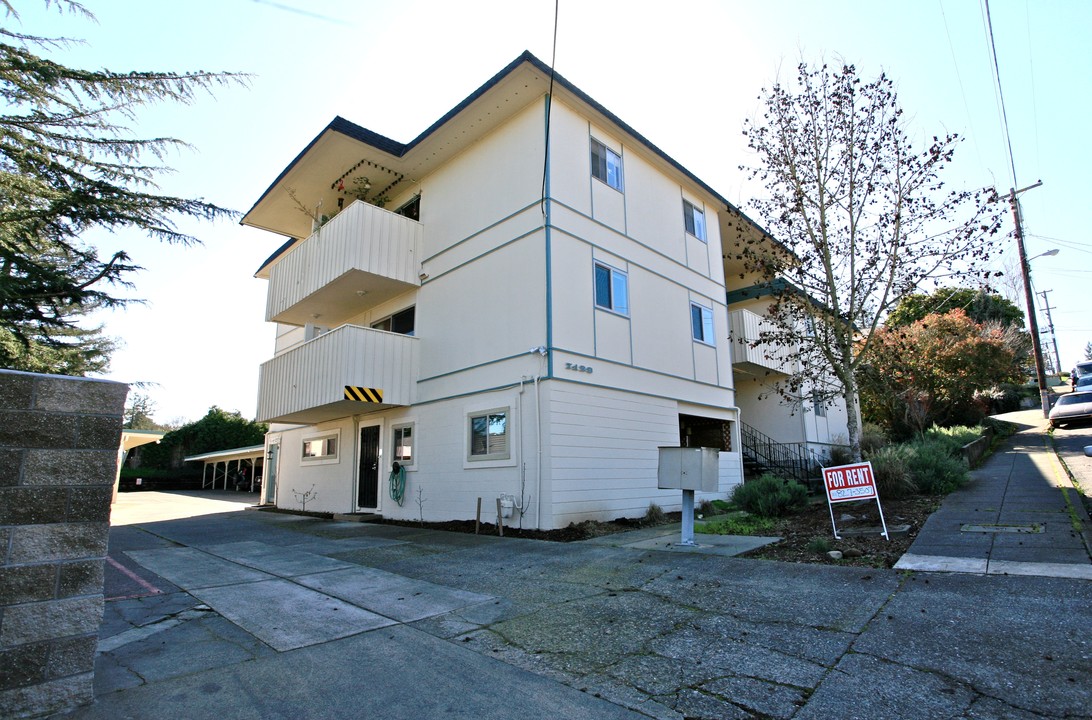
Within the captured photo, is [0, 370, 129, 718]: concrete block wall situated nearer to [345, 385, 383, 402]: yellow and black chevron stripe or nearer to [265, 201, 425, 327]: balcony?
[345, 385, 383, 402]: yellow and black chevron stripe

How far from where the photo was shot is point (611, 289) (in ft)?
40.1

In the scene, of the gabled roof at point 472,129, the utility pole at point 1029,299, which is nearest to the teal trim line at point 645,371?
the gabled roof at point 472,129

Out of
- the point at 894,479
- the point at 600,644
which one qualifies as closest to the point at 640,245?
the point at 894,479

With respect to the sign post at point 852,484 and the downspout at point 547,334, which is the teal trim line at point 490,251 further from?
the sign post at point 852,484

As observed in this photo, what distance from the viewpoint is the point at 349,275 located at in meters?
13.1

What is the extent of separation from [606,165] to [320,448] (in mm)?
11189

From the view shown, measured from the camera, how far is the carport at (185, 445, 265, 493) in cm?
3409

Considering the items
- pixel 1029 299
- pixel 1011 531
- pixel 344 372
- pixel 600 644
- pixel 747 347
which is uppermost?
pixel 1029 299

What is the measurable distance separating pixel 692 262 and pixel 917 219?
5.67m

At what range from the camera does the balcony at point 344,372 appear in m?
12.3

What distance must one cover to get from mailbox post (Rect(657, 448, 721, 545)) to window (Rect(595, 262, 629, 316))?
457cm

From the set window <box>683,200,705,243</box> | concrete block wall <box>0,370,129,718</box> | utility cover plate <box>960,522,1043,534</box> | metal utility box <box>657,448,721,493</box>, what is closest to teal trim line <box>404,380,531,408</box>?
metal utility box <box>657,448,721,493</box>

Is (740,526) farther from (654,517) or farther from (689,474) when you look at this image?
(654,517)

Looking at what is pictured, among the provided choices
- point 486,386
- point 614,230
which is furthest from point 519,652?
point 614,230
